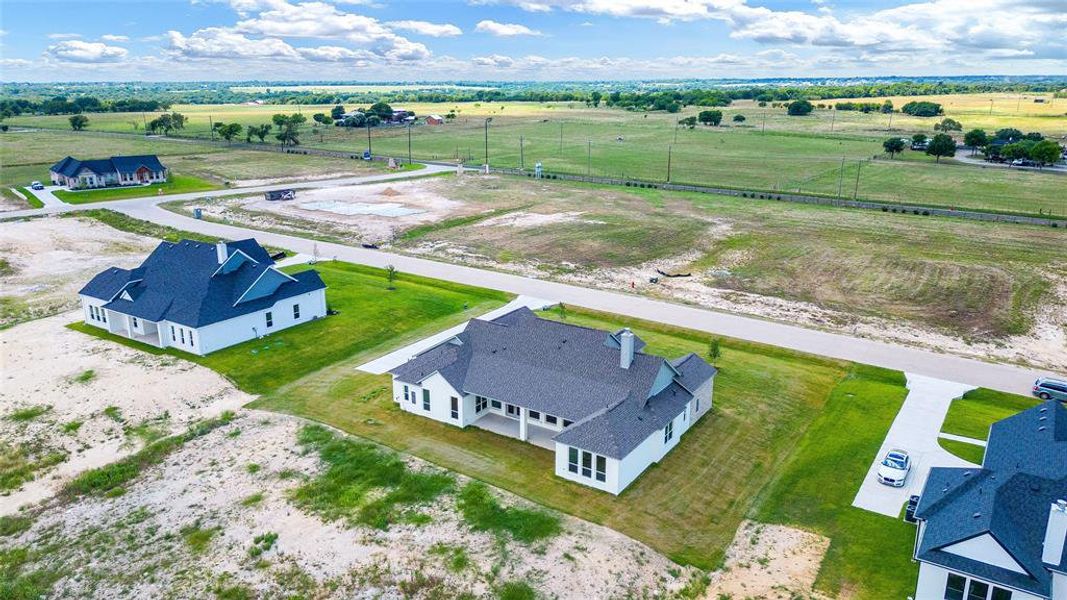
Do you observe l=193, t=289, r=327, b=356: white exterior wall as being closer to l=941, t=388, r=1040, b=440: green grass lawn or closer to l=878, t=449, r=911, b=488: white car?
l=878, t=449, r=911, b=488: white car

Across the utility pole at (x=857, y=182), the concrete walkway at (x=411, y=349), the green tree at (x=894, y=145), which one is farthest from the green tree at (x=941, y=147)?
the concrete walkway at (x=411, y=349)

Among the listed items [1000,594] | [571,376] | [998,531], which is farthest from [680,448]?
[1000,594]

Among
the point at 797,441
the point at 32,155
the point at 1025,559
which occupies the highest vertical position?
the point at 32,155

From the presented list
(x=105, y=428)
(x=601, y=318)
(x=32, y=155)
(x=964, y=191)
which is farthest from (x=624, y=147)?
(x=105, y=428)

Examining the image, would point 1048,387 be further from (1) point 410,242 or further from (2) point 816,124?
(2) point 816,124

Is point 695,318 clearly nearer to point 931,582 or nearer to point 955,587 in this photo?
point 931,582

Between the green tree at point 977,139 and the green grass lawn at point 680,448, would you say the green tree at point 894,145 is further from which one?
the green grass lawn at point 680,448
